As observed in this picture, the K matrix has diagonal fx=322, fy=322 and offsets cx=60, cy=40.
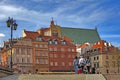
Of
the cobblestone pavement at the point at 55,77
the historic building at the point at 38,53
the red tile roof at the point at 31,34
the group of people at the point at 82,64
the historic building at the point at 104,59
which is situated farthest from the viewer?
the red tile roof at the point at 31,34

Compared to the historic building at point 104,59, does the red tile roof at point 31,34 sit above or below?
above

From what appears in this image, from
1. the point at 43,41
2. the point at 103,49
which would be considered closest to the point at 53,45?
the point at 43,41

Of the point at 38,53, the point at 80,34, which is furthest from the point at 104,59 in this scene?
the point at 80,34

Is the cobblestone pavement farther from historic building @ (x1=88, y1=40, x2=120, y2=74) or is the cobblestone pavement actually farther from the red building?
historic building @ (x1=88, y1=40, x2=120, y2=74)

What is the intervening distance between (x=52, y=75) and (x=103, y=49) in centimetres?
7211

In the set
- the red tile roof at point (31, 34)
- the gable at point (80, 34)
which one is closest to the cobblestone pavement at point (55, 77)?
the red tile roof at point (31, 34)

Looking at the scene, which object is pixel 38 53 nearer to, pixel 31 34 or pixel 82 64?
pixel 31 34

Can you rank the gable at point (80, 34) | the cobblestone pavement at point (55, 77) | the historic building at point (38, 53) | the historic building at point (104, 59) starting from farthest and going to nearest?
1. the gable at point (80, 34)
2. the historic building at point (104, 59)
3. the historic building at point (38, 53)
4. the cobblestone pavement at point (55, 77)

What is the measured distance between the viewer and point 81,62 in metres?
18.8

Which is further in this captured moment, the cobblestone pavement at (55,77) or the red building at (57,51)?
the red building at (57,51)

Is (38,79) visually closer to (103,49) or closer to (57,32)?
(103,49)

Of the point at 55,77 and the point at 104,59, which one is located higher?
the point at 104,59

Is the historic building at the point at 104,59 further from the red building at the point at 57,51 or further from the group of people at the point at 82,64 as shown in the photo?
the group of people at the point at 82,64

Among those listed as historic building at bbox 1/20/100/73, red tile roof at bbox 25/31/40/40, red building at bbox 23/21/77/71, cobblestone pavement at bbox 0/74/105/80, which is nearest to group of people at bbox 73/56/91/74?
cobblestone pavement at bbox 0/74/105/80
